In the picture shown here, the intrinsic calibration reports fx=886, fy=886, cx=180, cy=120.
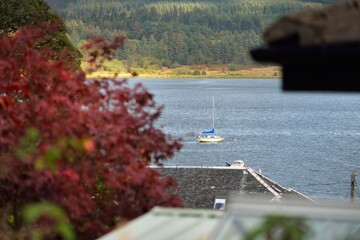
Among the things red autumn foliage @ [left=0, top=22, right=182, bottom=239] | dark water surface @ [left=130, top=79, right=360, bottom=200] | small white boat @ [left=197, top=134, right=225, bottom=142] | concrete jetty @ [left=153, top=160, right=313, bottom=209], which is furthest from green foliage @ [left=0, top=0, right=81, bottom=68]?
small white boat @ [left=197, top=134, right=225, bottom=142]

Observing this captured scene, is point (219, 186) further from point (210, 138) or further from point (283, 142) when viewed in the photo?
point (283, 142)

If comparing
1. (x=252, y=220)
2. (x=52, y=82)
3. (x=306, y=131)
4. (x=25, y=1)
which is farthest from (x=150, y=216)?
(x=306, y=131)

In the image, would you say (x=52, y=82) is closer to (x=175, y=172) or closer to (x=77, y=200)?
(x=77, y=200)

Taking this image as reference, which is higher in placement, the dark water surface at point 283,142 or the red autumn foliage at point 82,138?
the red autumn foliage at point 82,138

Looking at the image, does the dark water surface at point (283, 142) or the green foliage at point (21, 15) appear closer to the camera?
the green foliage at point (21, 15)

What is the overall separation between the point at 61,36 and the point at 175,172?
747 cm

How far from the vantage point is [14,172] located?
25.5ft

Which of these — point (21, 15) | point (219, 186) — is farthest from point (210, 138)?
point (219, 186)

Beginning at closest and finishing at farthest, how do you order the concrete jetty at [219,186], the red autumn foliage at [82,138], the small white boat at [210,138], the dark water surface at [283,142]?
the red autumn foliage at [82,138] < the concrete jetty at [219,186] < the dark water surface at [283,142] < the small white boat at [210,138]

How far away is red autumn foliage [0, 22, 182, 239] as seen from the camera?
744cm

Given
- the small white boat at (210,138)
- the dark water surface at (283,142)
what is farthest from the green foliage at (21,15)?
the small white boat at (210,138)

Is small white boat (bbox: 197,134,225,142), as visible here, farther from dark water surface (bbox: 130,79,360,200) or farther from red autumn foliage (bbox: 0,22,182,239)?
red autumn foliage (bbox: 0,22,182,239)

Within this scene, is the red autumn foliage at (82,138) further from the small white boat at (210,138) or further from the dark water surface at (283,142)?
the small white boat at (210,138)

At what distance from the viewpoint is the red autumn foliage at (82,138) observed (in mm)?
7438
